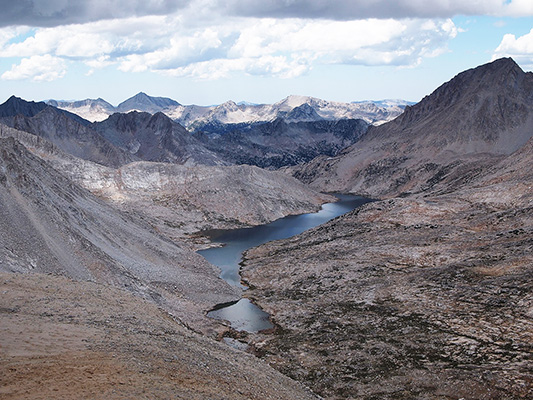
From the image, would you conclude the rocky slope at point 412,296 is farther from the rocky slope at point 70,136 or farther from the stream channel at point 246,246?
the rocky slope at point 70,136

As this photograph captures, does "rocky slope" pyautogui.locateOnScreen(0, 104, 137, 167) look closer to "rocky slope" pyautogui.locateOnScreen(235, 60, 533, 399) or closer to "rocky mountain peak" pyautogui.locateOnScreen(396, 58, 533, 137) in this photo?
"rocky mountain peak" pyautogui.locateOnScreen(396, 58, 533, 137)

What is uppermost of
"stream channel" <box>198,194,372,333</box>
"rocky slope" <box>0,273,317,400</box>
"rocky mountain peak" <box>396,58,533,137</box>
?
"rocky mountain peak" <box>396,58,533,137</box>

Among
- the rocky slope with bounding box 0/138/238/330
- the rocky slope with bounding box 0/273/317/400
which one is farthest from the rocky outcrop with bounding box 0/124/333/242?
the rocky slope with bounding box 0/273/317/400

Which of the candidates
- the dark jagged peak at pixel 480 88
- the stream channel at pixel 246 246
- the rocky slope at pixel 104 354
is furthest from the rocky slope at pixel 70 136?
the rocky slope at pixel 104 354

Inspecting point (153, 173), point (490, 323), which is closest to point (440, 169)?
point (153, 173)

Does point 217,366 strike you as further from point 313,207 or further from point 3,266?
point 313,207

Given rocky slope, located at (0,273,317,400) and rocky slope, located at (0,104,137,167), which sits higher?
rocky slope, located at (0,104,137,167)

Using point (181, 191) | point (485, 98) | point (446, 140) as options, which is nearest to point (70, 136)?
point (181, 191)
